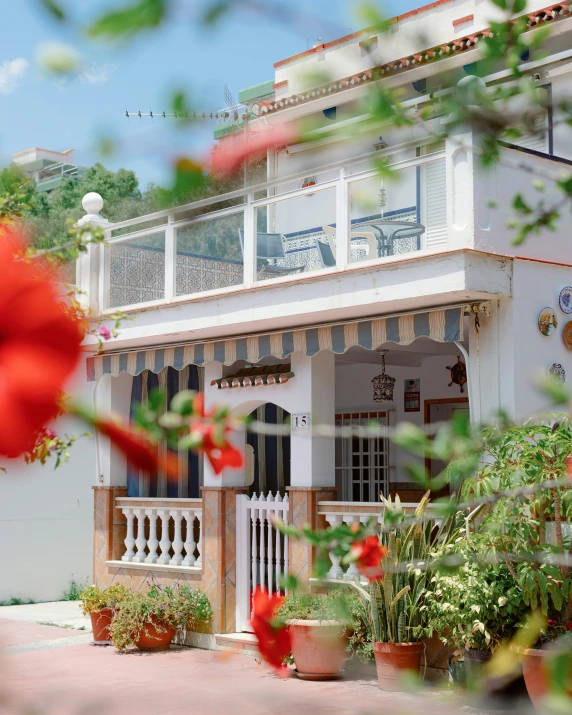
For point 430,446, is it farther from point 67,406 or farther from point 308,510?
point 308,510

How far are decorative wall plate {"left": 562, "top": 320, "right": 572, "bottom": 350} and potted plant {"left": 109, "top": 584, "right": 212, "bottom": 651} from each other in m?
5.42

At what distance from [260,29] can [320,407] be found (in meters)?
10.6

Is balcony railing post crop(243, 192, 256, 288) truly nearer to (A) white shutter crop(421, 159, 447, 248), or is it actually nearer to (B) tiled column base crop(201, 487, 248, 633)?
(A) white shutter crop(421, 159, 447, 248)

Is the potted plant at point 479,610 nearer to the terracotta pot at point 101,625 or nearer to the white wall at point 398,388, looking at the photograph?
the terracotta pot at point 101,625

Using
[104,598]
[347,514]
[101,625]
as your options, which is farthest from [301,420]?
[101,625]

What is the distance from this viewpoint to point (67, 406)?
2.21 feet

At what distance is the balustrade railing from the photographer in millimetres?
12922

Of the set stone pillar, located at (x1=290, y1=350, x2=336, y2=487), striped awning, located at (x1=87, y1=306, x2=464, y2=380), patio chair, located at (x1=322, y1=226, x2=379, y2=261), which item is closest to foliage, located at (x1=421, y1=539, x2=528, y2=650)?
striped awning, located at (x1=87, y1=306, x2=464, y2=380)

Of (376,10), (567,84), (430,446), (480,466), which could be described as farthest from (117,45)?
(567,84)

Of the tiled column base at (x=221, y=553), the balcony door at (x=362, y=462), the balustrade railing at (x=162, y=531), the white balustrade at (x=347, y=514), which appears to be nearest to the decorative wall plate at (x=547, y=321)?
the white balustrade at (x=347, y=514)

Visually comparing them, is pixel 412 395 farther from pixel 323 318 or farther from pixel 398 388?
pixel 323 318

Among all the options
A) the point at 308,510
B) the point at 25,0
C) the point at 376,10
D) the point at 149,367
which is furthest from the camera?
the point at 149,367

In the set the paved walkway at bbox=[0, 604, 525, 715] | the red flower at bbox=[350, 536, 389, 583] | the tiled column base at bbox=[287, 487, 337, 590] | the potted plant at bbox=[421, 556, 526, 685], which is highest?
the red flower at bbox=[350, 536, 389, 583]

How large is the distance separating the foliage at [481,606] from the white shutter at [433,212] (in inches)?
127
